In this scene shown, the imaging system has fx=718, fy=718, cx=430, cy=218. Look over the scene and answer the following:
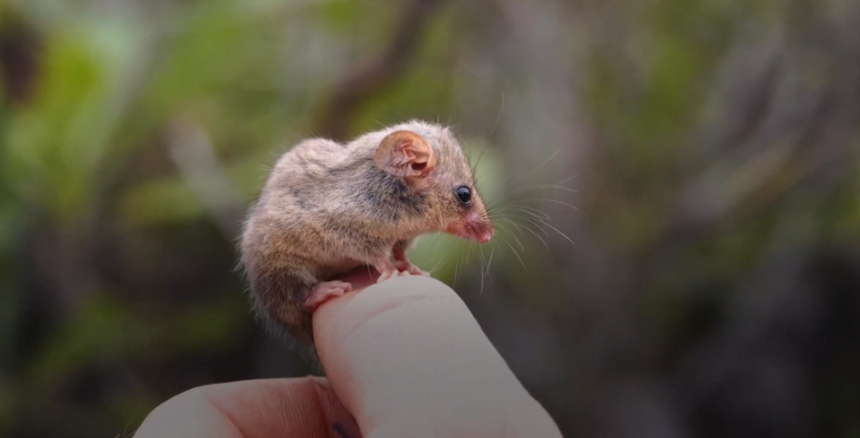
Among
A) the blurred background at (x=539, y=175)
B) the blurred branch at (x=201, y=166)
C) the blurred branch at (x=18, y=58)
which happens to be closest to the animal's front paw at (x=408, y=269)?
the blurred background at (x=539, y=175)

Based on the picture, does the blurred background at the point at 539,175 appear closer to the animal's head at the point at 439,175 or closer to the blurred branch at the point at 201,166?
the blurred branch at the point at 201,166

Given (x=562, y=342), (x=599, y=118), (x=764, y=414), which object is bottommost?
(x=764, y=414)

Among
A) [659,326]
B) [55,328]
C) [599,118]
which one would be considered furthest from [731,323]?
[55,328]

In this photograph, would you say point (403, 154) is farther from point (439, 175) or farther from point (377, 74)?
point (377, 74)

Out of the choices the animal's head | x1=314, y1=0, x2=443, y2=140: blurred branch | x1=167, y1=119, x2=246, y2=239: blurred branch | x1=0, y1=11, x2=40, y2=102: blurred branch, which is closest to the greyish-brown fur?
the animal's head

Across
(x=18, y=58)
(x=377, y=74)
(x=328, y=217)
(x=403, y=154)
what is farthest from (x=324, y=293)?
(x=18, y=58)

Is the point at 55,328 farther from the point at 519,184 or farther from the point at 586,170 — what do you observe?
the point at 586,170

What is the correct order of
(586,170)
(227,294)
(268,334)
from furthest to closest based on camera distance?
(586,170), (227,294), (268,334)
